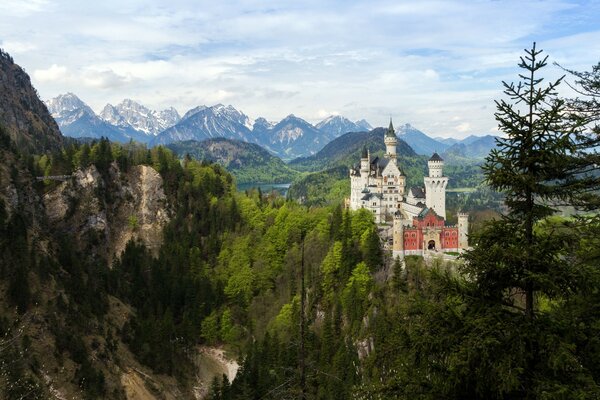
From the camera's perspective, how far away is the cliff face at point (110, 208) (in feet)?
379

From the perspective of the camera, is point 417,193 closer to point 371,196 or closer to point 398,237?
point 371,196

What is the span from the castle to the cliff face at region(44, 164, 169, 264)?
4826cm

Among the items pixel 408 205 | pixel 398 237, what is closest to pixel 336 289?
pixel 398 237

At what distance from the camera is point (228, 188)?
13812 centimetres

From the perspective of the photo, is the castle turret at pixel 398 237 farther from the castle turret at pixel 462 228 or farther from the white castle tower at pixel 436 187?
the white castle tower at pixel 436 187

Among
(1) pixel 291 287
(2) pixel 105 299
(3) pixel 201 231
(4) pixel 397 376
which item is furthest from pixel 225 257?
(4) pixel 397 376

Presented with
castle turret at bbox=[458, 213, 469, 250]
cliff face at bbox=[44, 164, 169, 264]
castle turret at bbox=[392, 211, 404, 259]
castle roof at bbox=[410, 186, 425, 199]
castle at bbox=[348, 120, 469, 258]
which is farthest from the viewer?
cliff face at bbox=[44, 164, 169, 264]

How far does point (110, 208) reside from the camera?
122 metres

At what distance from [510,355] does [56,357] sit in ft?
217

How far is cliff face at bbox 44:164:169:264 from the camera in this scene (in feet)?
379

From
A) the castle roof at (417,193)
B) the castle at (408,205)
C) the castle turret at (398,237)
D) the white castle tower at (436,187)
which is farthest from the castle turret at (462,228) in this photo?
the castle roof at (417,193)

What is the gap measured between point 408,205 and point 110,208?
71.1 m

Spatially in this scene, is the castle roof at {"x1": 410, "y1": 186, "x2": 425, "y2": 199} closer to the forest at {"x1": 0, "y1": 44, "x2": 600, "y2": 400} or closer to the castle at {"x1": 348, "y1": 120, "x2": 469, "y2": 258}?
the castle at {"x1": 348, "y1": 120, "x2": 469, "y2": 258}

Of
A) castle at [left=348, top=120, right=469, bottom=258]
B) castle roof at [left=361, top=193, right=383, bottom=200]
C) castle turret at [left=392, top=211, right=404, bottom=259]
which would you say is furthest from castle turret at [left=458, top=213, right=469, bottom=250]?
castle roof at [left=361, top=193, right=383, bottom=200]
